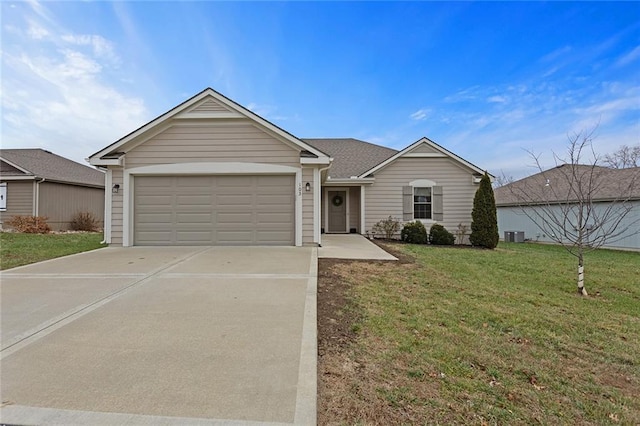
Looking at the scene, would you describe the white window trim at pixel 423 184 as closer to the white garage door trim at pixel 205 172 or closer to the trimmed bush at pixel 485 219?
the trimmed bush at pixel 485 219

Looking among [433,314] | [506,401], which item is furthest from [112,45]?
[506,401]

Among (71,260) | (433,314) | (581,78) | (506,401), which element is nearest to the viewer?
(506,401)

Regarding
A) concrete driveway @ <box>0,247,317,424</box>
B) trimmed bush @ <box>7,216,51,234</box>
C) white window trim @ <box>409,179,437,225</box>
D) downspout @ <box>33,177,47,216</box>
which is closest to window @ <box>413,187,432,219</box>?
white window trim @ <box>409,179,437,225</box>

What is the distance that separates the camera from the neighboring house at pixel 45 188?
15984 millimetres

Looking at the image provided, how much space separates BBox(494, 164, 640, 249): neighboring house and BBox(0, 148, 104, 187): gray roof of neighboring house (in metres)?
22.5

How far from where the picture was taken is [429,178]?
13.8 m

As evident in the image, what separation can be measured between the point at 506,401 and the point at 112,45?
13989 millimetres

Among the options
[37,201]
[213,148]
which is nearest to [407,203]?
[213,148]

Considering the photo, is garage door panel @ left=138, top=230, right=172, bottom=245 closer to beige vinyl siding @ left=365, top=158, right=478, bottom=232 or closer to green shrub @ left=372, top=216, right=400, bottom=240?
beige vinyl siding @ left=365, top=158, right=478, bottom=232

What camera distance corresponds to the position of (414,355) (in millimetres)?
3020

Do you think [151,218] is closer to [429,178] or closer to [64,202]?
[429,178]

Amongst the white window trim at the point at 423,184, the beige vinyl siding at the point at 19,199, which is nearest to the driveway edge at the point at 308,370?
the white window trim at the point at 423,184

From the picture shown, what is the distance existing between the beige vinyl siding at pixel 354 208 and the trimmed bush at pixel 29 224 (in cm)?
1454

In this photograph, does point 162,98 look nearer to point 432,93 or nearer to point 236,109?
point 236,109
